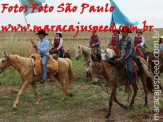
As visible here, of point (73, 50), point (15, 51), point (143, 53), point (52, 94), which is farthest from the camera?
point (73, 50)

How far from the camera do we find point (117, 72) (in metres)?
6.57

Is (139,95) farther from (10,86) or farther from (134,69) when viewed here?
(10,86)

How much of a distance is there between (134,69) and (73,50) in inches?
592

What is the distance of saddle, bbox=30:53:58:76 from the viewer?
7.48m

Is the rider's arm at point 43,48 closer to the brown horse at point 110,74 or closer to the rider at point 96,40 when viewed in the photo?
the brown horse at point 110,74

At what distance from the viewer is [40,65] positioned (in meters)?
7.54

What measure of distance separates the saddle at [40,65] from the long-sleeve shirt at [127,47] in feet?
7.68

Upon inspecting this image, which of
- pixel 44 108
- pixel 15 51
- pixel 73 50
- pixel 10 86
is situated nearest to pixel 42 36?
pixel 44 108

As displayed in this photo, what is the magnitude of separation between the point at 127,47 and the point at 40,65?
2.78 meters

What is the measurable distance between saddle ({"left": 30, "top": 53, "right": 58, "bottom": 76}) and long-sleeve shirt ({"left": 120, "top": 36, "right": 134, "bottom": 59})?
2.34 m

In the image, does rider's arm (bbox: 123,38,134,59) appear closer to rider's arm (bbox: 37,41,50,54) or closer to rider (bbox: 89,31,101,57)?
rider's arm (bbox: 37,41,50,54)

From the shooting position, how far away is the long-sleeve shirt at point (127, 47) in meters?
6.56

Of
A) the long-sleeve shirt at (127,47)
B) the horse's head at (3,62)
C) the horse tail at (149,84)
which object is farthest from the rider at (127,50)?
the horse's head at (3,62)

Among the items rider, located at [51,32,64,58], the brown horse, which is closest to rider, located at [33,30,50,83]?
the brown horse
